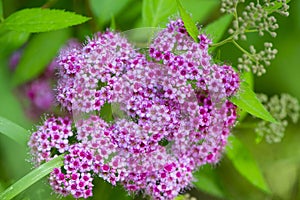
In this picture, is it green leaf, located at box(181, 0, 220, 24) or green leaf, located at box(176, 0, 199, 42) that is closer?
green leaf, located at box(176, 0, 199, 42)

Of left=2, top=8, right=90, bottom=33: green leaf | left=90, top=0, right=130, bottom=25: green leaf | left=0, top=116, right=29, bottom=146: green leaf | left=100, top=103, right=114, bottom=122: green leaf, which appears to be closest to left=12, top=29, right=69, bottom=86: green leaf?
left=90, top=0, right=130, bottom=25: green leaf

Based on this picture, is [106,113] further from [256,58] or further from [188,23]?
[256,58]

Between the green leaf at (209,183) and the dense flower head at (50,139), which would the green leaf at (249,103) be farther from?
the green leaf at (209,183)

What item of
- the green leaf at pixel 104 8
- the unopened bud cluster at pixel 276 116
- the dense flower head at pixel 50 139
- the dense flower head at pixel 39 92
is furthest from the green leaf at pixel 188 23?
the dense flower head at pixel 39 92

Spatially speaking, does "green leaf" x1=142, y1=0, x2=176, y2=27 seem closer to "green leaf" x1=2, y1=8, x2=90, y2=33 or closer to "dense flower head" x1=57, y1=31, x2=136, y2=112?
"green leaf" x1=2, y1=8, x2=90, y2=33

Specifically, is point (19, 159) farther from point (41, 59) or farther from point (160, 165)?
point (160, 165)

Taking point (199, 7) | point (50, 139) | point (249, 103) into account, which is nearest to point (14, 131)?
point (50, 139)
